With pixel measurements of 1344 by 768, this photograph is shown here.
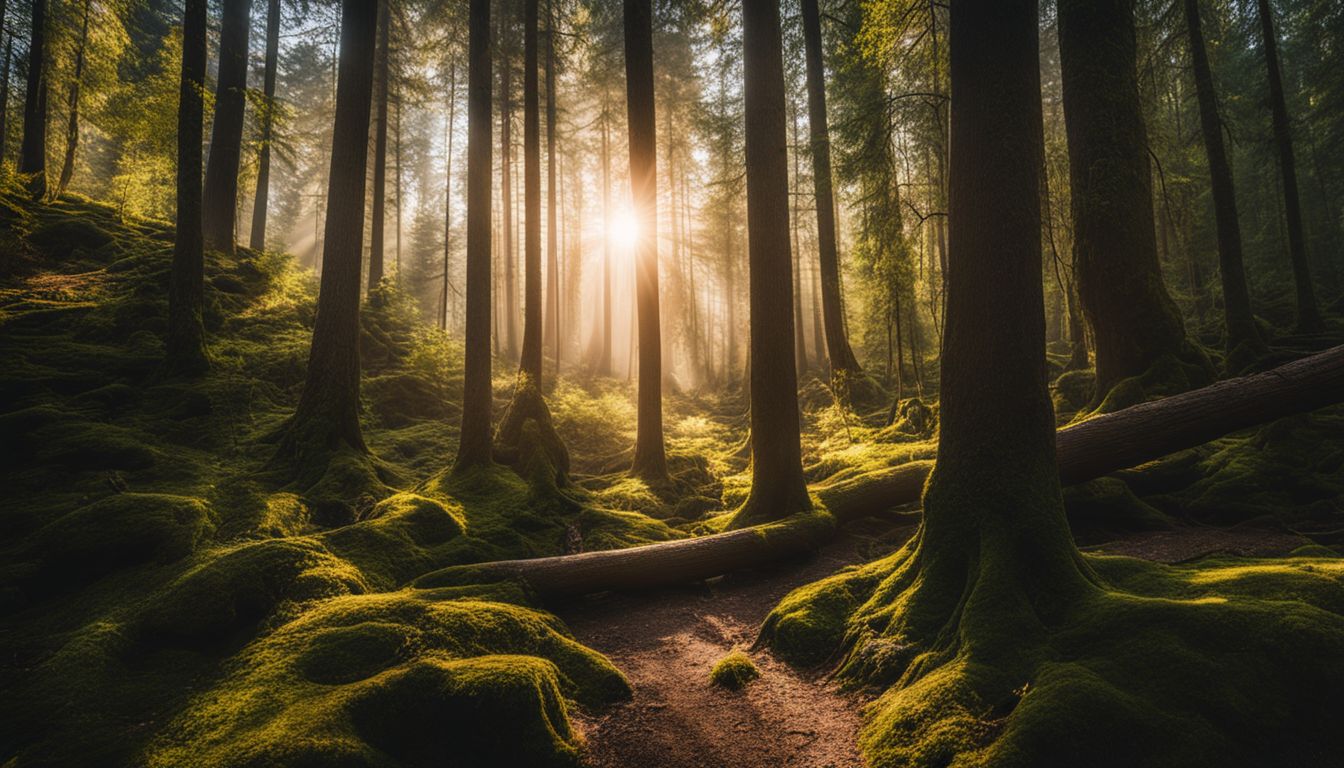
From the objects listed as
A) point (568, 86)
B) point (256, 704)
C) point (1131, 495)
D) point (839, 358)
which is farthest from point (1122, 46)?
point (568, 86)

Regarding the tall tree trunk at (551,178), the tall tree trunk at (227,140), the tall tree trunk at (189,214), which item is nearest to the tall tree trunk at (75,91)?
the tall tree trunk at (227,140)

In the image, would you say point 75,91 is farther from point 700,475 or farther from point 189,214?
point 700,475

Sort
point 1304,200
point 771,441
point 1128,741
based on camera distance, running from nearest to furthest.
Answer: point 1128,741, point 771,441, point 1304,200

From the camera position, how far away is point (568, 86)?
85.7 ft

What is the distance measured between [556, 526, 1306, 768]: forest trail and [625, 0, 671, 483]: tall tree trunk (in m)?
4.37

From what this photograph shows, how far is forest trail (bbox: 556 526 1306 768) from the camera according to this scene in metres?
3.45

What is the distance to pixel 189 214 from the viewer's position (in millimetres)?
9891

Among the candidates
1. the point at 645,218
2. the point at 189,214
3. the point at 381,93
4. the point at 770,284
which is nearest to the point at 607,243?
the point at 381,93

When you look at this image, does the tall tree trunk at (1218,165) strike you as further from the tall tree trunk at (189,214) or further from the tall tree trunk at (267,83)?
the tall tree trunk at (267,83)

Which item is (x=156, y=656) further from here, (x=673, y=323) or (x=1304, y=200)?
(x=1304, y=200)

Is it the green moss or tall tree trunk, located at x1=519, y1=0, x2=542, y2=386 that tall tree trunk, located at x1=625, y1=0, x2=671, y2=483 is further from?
the green moss

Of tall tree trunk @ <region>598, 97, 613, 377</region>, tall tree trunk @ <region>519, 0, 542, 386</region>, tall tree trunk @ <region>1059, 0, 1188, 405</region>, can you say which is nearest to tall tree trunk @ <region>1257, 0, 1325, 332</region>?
tall tree trunk @ <region>1059, 0, 1188, 405</region>

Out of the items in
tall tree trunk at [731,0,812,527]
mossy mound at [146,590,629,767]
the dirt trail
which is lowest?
the dirt trail

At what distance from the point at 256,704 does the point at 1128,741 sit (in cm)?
452
